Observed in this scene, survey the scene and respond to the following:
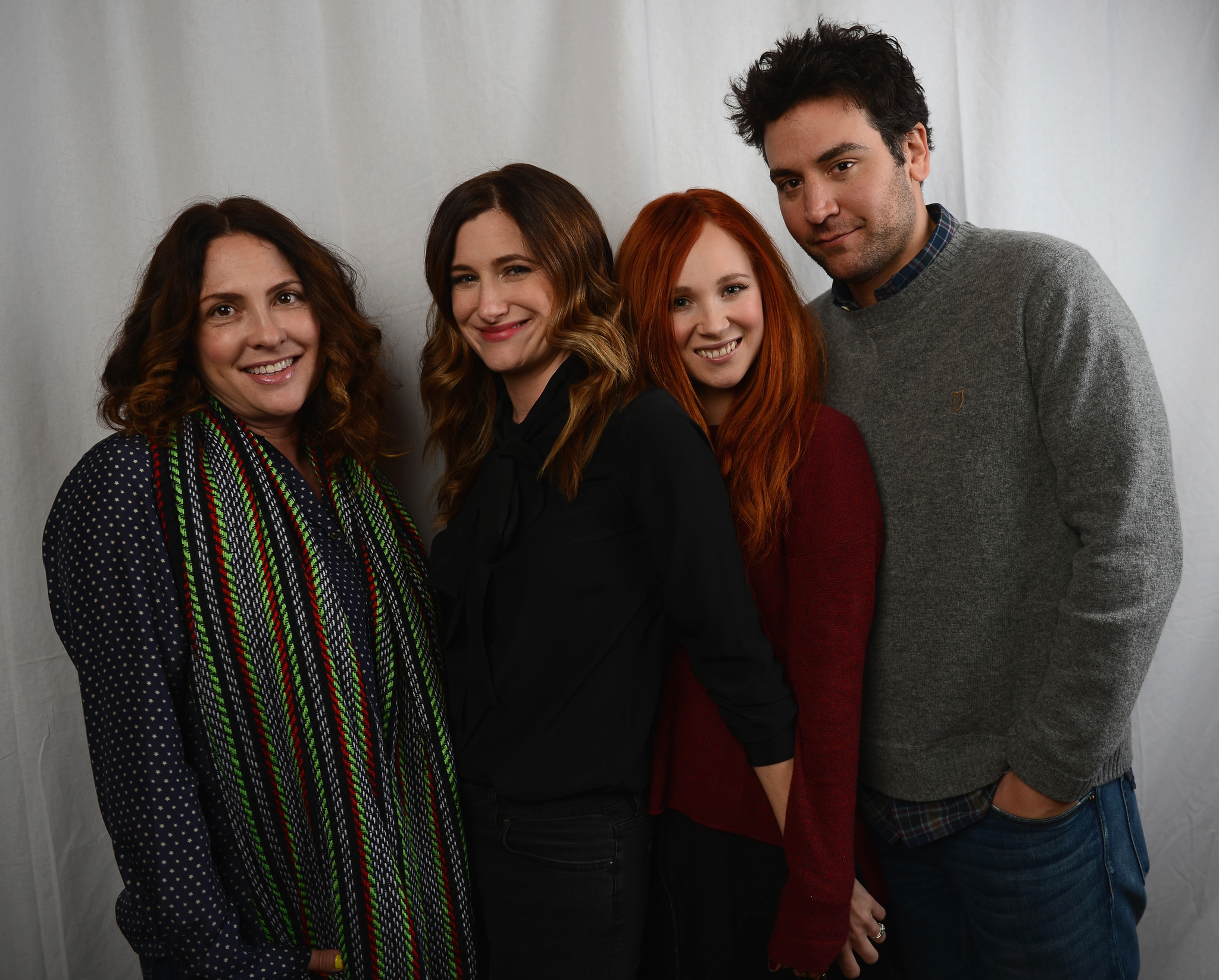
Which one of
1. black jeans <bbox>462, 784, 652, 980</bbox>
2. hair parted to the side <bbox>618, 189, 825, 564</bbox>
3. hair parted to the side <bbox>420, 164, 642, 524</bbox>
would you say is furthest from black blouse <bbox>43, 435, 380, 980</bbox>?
hair parted to the side <bbox>618, 189, 825, 564</bbox>

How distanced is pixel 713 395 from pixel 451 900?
1033mm

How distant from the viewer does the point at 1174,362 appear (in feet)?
6.08

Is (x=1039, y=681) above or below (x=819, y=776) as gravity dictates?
above

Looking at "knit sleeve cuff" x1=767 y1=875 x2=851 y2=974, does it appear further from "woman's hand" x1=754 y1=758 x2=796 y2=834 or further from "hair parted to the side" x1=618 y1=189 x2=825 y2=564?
"hair parted to the side" x1=618 y1=189 x2=825 y2=564

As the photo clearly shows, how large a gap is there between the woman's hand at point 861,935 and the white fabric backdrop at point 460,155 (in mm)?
960

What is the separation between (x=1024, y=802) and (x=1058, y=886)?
0.15 metres

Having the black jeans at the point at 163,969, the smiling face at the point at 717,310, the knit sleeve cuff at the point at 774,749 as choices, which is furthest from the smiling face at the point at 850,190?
the black jeans at the point at 163,969

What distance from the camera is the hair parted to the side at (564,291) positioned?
54.7 inches

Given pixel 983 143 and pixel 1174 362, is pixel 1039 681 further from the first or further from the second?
pixel 983 143

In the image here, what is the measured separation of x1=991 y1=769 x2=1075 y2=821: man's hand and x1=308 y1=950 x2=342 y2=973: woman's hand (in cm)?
110

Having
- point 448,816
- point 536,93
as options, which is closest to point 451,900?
point 448,816

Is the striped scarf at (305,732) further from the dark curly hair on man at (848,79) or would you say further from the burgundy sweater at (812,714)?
the dark curly hair on man at (848,79)

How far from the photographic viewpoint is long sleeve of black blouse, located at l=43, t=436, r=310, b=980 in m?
1.25

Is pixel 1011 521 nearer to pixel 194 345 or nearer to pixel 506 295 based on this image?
pixel 506 295
